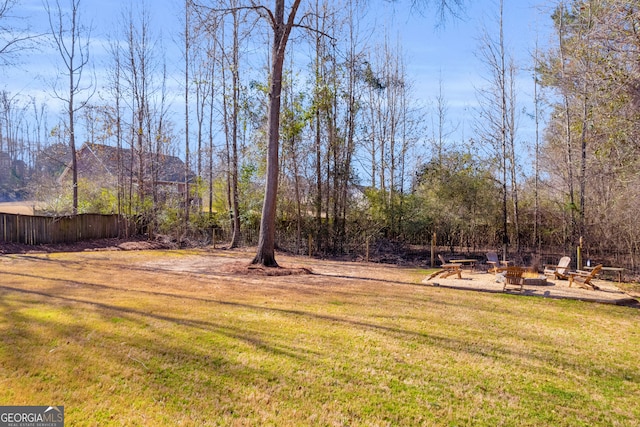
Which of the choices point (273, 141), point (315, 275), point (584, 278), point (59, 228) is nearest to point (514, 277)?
point (584, 278)

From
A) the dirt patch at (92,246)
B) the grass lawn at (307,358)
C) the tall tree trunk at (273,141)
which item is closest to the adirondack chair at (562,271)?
the grass lawn at (307,358)

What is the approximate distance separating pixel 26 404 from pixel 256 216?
16179 millimetres

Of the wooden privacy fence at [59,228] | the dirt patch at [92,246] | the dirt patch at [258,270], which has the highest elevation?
the wooden privacy fence at [59,228]

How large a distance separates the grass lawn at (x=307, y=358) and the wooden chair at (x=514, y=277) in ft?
4.71

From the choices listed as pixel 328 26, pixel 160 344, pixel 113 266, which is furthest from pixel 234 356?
pixel 328 26

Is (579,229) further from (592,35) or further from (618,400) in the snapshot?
(618,400)

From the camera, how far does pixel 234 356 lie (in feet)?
15.1

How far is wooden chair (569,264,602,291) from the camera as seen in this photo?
1022cm

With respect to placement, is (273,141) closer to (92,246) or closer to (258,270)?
(258,270)

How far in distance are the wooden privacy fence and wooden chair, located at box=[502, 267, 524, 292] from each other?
51.7 ft

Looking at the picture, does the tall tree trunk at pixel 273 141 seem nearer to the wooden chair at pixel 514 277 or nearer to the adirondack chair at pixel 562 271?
the wooden chair at pixel 514 277

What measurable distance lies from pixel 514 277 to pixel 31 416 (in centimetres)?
957

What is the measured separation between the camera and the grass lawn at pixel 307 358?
3541mm

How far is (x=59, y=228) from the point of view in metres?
Answer: 16.8
